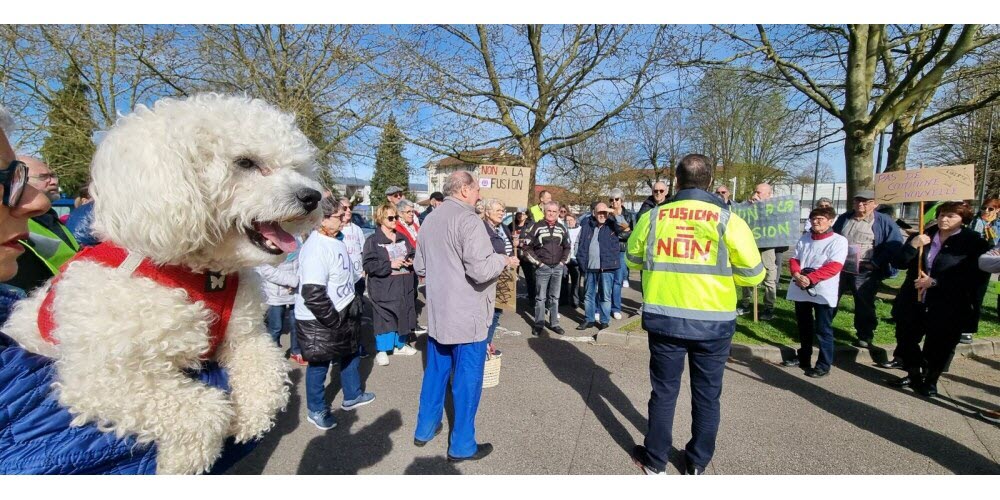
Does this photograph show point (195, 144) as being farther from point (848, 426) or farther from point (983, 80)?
point (983, 80)

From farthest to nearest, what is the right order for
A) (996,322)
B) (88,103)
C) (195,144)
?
(88,103)
(996,322)
(195,144)

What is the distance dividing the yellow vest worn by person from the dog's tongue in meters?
2.50

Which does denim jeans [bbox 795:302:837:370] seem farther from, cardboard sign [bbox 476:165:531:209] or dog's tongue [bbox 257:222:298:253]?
dog's tongue [bbox 257:222:298:253]

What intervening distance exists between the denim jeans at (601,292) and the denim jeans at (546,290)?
1.86 ft

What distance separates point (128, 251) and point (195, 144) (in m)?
0.28

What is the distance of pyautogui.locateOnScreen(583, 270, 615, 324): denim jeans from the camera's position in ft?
23.1

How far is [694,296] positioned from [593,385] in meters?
2.14

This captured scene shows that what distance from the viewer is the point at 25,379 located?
0.93m

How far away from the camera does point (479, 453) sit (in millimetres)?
3383

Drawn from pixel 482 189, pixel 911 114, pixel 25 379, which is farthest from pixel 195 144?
pixel 911 114

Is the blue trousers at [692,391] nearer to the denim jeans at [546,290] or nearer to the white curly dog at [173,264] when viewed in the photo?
the white curly dog at [173,264]

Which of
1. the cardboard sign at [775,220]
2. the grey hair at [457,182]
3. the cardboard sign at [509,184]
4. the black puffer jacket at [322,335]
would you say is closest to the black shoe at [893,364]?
the cardboard sign at [775,220]

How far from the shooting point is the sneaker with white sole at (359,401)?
4142mm
